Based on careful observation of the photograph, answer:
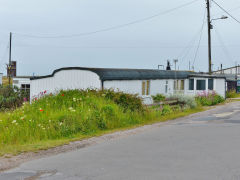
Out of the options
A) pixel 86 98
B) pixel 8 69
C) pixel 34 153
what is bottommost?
pixel 34 153

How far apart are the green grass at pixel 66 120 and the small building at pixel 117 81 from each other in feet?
14.2

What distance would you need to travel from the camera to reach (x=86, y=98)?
599 inches

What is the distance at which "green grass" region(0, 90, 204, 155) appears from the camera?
1114 centimetres

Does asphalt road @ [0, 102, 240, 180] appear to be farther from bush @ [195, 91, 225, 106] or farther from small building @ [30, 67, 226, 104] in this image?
bush @ [195, 91, 225, 106]

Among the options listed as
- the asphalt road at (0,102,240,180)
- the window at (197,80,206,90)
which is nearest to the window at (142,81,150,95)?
the window at (197,80,206,90)

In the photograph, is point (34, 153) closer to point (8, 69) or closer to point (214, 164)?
point (214, 164)

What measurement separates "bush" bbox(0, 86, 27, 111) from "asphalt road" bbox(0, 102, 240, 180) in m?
25.6

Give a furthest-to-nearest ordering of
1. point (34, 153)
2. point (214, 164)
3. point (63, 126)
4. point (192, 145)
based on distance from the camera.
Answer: point (63, 126)
point (192, 145)
point (34, 153)
point (214, 164)

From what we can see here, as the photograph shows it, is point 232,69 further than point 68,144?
Yes

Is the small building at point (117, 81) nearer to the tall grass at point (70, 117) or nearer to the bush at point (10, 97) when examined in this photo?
the tall grass at point (70, 117)

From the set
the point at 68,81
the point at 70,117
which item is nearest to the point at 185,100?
the point at 68,81

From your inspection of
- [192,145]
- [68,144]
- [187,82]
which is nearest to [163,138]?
[192,145]

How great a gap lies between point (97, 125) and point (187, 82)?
2191cm

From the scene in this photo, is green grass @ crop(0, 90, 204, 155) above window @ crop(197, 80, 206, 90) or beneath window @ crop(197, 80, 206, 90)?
beneath
